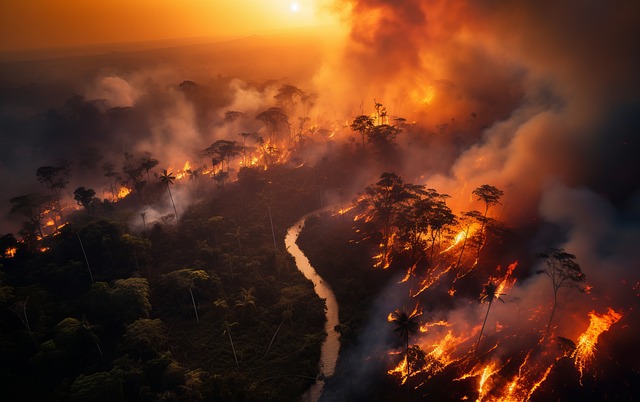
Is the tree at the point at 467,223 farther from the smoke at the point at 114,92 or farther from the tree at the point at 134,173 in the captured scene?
the smoke at the point at 114,92

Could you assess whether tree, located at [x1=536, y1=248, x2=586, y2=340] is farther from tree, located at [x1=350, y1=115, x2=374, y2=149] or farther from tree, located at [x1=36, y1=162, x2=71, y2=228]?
tree, located at [x1=36, y1=162, x2=71, y2=228]

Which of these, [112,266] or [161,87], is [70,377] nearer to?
[112,266]

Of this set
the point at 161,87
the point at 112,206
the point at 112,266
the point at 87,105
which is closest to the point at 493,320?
the point at 112,266

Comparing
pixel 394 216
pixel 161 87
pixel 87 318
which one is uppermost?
pixel 161 87

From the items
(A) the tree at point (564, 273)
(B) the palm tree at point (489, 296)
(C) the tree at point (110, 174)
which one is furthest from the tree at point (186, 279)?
(C) the tree at point (110, 174)

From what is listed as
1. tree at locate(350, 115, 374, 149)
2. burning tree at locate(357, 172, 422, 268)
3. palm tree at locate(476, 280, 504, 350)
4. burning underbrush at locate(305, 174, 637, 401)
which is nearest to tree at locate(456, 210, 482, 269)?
burning underbrush at locate(305, 174, 637, 401)

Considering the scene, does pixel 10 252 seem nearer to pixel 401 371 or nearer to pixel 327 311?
pixel 327 311

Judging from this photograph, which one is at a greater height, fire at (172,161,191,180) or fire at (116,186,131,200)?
fire at (172,161,191,180)
